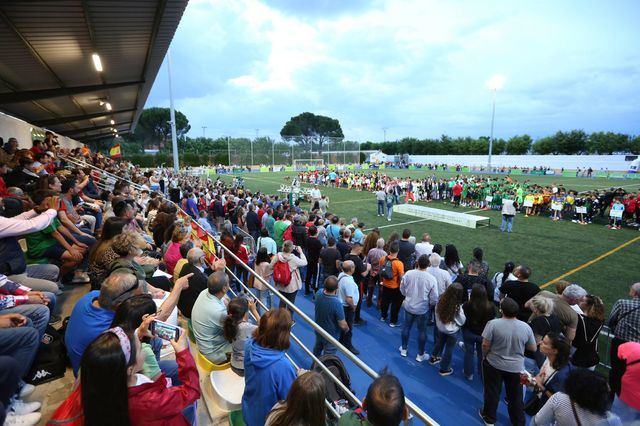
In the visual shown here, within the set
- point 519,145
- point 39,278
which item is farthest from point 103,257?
point 519,145

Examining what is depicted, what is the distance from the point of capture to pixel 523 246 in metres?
12.9

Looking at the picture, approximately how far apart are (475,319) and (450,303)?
0.44 meters

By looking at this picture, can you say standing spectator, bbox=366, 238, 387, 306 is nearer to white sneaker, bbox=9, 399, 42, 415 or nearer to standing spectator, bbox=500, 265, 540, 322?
standing spectator, bbox=500, 265, 540, 322

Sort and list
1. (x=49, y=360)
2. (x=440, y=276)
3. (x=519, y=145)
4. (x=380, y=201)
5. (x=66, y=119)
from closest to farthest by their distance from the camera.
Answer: (x=49, y=360), (x=440, y=276), (x=380, y=201), (x=66, y=119), (x=519, y=145)

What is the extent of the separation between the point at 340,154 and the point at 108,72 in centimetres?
5046

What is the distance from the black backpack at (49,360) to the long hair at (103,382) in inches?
79.0

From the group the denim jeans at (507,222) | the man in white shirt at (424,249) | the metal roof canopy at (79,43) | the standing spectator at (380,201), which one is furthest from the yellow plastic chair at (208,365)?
the standing spectator at (380,201)

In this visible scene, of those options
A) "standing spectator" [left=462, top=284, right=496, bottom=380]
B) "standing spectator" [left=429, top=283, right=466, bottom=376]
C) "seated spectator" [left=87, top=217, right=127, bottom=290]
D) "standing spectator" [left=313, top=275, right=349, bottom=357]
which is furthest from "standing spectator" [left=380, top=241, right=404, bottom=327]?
"seated spectator" [left=87, top=217, right=127, bottom=290]

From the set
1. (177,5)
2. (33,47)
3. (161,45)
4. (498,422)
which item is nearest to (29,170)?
(33,47)

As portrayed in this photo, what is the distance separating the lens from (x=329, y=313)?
16.4ft

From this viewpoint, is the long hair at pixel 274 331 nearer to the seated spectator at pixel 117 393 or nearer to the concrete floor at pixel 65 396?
the seated spectator at pixel 117 393

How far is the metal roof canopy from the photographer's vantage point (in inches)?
265

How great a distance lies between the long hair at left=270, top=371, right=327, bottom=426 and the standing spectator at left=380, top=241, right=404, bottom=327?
16.3 feet

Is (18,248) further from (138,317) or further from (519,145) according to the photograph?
(519,145)
